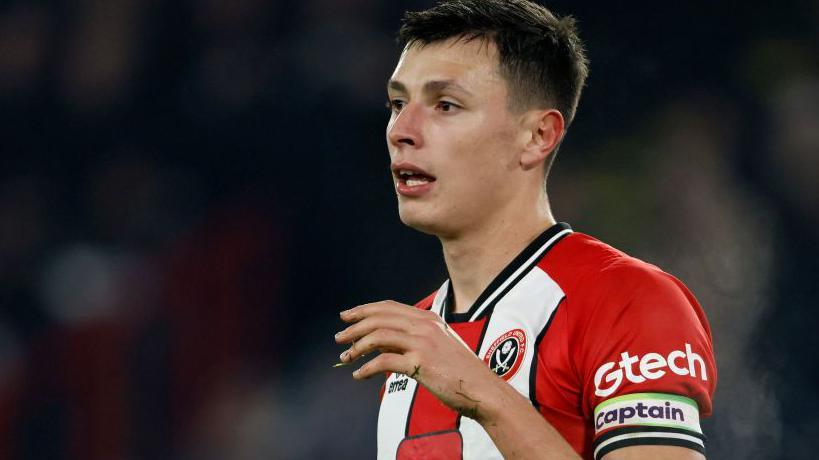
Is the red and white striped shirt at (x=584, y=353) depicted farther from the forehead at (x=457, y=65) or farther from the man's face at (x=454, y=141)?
the forehead at (x=457, y=65)

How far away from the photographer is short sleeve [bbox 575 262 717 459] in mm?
1731

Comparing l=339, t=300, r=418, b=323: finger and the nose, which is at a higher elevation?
the nose

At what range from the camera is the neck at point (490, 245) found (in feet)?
7.45

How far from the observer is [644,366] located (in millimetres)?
1777

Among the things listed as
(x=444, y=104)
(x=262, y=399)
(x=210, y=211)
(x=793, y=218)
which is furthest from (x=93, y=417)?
(x=793, y=218)

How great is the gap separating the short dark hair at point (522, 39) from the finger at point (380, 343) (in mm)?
788

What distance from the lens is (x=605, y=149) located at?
4836mm

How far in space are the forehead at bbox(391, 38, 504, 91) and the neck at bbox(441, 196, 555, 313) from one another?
0.33m

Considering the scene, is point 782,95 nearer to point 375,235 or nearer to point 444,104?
point 375,235

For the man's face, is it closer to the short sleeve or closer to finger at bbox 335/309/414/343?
the short sleeve

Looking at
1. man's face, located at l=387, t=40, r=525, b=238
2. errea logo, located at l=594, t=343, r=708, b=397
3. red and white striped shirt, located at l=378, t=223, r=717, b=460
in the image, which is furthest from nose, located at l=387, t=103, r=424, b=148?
errea logo, located at l=594, t=343, r=708, b=397

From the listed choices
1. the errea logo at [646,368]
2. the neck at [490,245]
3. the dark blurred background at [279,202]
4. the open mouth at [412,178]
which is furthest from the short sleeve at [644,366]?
the dark blurred background at [279,202]

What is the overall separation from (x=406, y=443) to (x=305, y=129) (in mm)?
3221

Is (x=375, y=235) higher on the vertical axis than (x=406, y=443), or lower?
higher
